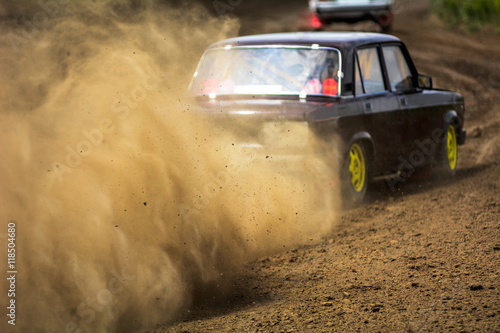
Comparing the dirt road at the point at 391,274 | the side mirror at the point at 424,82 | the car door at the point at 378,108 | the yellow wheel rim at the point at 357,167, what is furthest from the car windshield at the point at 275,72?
the side mirror at the point at 424,82

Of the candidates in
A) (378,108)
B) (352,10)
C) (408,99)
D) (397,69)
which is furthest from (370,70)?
(352,10)

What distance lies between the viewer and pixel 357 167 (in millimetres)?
8055

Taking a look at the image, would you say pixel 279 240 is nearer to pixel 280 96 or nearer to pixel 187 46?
pixel 280 96

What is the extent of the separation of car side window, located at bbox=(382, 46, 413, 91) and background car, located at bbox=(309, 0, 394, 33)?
58.2ft

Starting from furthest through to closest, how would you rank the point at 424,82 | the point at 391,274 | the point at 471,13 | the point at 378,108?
the point at 471,13 → the point at 424,82 → the point at 378,108 → the point at 391,274

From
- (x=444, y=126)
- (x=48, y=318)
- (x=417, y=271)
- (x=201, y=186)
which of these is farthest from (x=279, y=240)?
(x=444, y=126)

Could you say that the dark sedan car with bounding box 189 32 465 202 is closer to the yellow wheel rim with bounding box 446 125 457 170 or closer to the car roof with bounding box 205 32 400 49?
the car roof with bounding box 205 32 400 49

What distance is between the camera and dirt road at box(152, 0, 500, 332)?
4867 millimetres

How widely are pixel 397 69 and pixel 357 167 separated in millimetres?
1590

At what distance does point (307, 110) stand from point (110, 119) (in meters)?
1.83

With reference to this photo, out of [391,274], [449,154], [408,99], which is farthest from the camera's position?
[449,154]

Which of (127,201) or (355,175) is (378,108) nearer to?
(355,175)

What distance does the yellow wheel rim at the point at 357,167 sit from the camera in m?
7.92

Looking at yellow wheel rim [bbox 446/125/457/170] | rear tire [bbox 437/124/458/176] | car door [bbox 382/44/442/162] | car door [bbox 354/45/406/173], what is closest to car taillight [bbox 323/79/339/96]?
car door [bbox 354/45/406/173]
